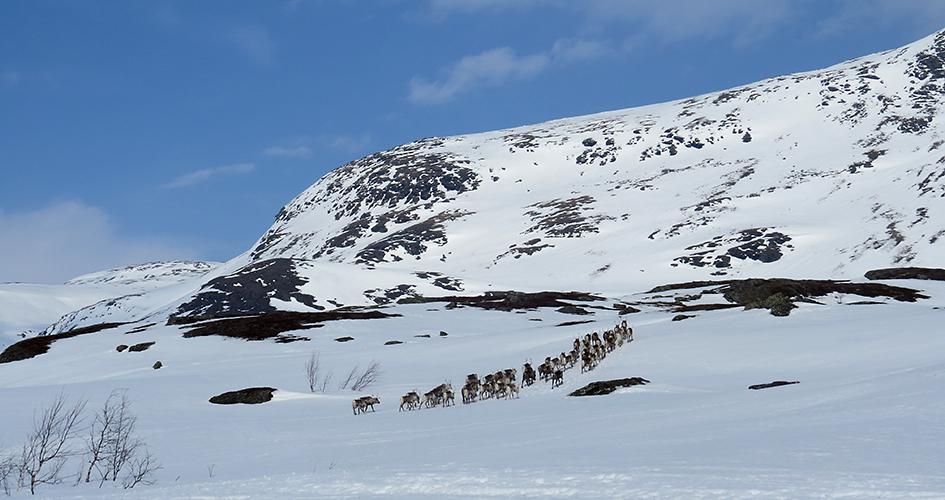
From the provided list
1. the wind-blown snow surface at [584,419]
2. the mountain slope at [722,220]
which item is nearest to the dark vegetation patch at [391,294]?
the mountain slope at [722,220]

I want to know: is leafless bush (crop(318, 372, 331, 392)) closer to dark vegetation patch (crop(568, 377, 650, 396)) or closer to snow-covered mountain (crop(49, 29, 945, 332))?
dark vegetation patch (crop(568, 377, 650, 396))

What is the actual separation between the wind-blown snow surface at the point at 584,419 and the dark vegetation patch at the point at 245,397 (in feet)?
1.52

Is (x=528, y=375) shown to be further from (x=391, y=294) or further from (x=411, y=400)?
(x=391, y=294)

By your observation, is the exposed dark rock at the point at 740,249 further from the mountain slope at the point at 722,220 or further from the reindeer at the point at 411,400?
the reindeer at the point at 411,400

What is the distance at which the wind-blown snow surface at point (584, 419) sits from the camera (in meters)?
8.52

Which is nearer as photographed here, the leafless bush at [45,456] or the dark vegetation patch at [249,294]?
the leafless bush at [45,456]

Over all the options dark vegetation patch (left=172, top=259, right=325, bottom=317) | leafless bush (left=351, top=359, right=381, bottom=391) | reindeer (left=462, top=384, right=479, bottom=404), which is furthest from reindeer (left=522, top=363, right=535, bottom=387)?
dark vegetation patch (left=172, top=259, right=325, bottom=317)

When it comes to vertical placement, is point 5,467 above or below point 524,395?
below

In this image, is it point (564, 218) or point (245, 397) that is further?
point (564, 218)

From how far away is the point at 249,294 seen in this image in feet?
318

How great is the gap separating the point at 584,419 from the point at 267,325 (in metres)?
40.4

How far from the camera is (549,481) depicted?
29.1 feet

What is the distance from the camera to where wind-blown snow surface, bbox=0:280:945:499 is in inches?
336

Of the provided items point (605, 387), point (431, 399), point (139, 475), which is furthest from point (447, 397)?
point (139, 475)
